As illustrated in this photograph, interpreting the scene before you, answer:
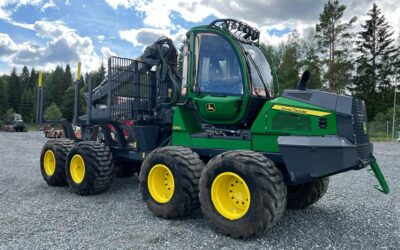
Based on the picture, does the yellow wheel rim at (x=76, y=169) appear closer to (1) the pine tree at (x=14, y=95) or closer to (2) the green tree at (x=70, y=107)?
(2) the green tree at (x=70, y=107)

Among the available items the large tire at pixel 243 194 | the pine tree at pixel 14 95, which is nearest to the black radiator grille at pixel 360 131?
the large tire at pixel 243 194

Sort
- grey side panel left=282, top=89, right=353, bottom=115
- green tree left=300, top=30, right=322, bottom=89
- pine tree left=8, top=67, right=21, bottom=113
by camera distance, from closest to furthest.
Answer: grey side panel left=282, top=89, right=353, bottom=115 < green tree left=300, top=30, right=322, bottom=89 < pine tree left=8, top=67, right=21, bottom=113

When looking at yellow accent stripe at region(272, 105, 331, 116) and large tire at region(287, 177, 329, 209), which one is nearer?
yellow accent stripe at region(272, 105, 331, 116)

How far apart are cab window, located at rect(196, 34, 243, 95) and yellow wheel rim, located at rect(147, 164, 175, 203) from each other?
1439 mm

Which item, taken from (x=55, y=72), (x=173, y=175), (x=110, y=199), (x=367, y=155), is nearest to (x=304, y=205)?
(x=367, y=155)

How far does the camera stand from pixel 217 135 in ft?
19.2

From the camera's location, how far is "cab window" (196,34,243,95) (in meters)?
5.62

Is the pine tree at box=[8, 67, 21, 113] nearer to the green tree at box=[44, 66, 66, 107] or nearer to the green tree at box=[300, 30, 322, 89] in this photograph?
the green tree at box=[44, 66, 66, 107]

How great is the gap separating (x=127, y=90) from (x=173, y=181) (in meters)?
2.80

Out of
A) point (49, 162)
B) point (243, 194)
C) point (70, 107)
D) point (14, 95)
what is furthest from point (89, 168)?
point (14, 95)

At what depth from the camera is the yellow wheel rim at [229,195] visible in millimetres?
4828

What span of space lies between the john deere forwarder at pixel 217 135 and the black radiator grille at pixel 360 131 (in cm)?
2

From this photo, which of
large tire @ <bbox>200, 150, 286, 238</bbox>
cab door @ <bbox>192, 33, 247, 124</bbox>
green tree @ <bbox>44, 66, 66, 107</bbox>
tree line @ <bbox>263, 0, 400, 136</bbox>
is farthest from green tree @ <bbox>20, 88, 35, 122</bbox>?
large tire @ <bbox>200, 150, 286, 238</bbox>

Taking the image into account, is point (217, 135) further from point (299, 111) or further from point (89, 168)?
point (89, 168)
